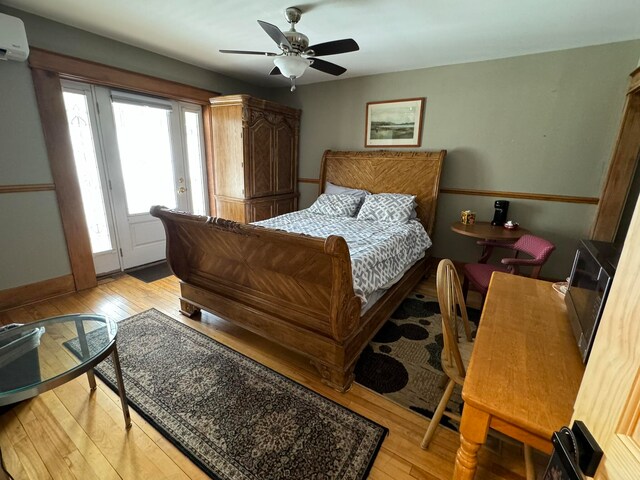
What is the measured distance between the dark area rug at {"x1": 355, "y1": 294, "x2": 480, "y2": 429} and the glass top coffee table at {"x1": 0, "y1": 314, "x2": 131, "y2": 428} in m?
1.45

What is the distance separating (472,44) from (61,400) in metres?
4.10

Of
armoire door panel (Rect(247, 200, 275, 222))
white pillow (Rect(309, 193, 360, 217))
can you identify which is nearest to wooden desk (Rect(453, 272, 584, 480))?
white pillow (Rect(309, 193, 360, 217))

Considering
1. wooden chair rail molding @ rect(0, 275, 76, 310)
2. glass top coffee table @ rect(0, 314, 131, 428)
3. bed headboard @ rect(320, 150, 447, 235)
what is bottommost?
wooden chair rail molding @ rect(0, 275, 76, 310)

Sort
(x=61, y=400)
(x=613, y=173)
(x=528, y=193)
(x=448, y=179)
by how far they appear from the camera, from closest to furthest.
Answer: (x=61, y=400) < (x=613, y=173) < (x=528, y=193) < (x=448, y=179)

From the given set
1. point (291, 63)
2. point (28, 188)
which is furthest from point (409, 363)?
point (28, 188)

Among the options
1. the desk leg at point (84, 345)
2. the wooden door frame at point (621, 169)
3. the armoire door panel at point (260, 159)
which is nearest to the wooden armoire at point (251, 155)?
the armoire door panel at point (260, 159)

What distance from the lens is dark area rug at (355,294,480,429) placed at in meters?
1.75

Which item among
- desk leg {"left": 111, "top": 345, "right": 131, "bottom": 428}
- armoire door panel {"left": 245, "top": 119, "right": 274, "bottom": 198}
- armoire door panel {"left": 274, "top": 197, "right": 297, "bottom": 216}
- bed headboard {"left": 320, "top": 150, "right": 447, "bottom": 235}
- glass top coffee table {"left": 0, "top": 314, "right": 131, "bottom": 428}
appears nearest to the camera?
glass top coffee table {"left": 0, "top": 314, "right": 131, "bottom": 428}

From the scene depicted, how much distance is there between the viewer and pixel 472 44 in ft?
8.79

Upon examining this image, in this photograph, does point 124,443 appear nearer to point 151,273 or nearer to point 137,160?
point 151,273

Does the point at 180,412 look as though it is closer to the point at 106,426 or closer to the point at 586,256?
the point at 106,426

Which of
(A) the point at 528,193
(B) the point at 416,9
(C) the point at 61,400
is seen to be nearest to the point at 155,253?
(C) the point at 61,400

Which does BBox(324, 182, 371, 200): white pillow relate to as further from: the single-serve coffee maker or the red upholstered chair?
the red upholstered chair

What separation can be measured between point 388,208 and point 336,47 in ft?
5.77
